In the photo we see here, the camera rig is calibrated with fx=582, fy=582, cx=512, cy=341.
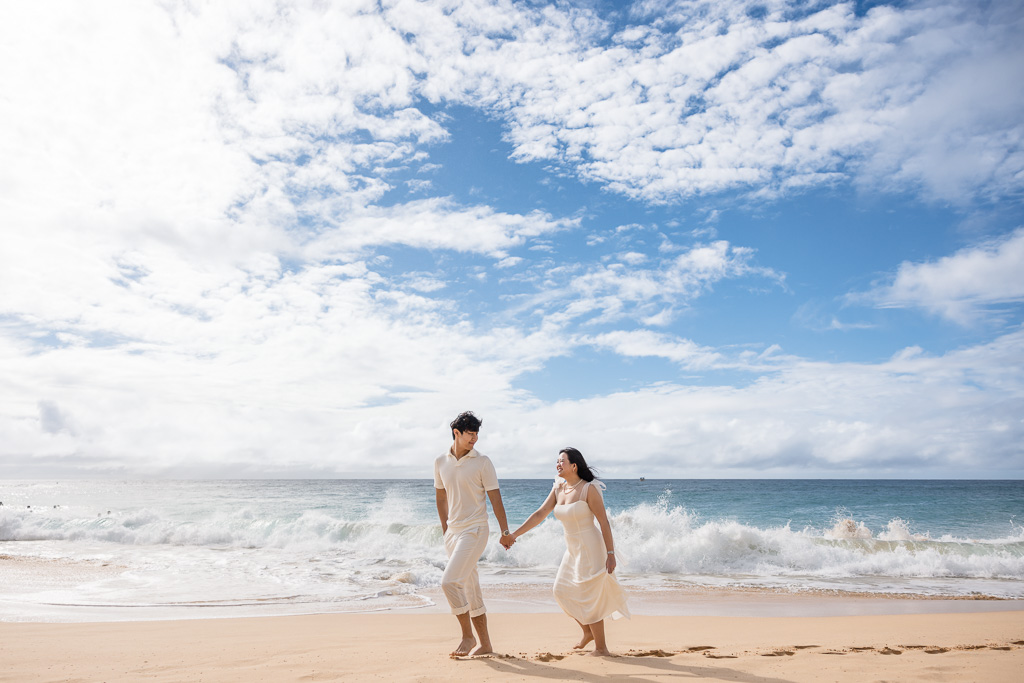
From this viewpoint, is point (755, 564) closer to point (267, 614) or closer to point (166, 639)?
point (267, 614)

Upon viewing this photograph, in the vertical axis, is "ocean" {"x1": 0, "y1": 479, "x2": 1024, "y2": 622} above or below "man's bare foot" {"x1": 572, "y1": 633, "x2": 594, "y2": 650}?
below

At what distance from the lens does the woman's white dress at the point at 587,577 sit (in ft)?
17.8

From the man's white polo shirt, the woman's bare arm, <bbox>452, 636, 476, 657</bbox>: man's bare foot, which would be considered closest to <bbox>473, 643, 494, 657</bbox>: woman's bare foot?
<bbox>452, 636, 476, 657</bbox>: man's bare foot

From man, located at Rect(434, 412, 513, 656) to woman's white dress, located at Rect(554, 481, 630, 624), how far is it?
0.69 meters

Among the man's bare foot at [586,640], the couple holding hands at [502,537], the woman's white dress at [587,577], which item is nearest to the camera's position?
the couple holding hands at [502,537]

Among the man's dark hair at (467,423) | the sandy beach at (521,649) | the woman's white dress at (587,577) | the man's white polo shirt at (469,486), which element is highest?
the man's dark hair at (467,423)

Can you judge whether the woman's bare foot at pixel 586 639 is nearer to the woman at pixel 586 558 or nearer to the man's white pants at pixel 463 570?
the woman at pixel 586 558

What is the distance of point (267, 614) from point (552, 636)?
4754 mm

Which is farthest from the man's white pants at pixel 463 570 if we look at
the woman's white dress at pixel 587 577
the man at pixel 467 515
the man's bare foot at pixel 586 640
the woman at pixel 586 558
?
the man's bare foot at pixel 586 640

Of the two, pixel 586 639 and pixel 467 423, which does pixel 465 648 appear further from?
pixel 467 423

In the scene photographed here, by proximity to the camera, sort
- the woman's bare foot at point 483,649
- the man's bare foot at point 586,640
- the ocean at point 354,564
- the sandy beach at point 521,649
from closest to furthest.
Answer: the sandy beach at point 521,649, the woman's bare foot at point 483,649, the man's bare foot at point 586,640, the ocean at point 354,564

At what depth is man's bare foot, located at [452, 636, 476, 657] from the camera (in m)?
5.34

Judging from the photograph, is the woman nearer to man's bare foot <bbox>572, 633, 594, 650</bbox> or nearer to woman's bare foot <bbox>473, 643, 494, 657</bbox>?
man's bare foot <bbox>572, 633, 594, 650</bbox>

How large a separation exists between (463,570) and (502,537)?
451 mm
